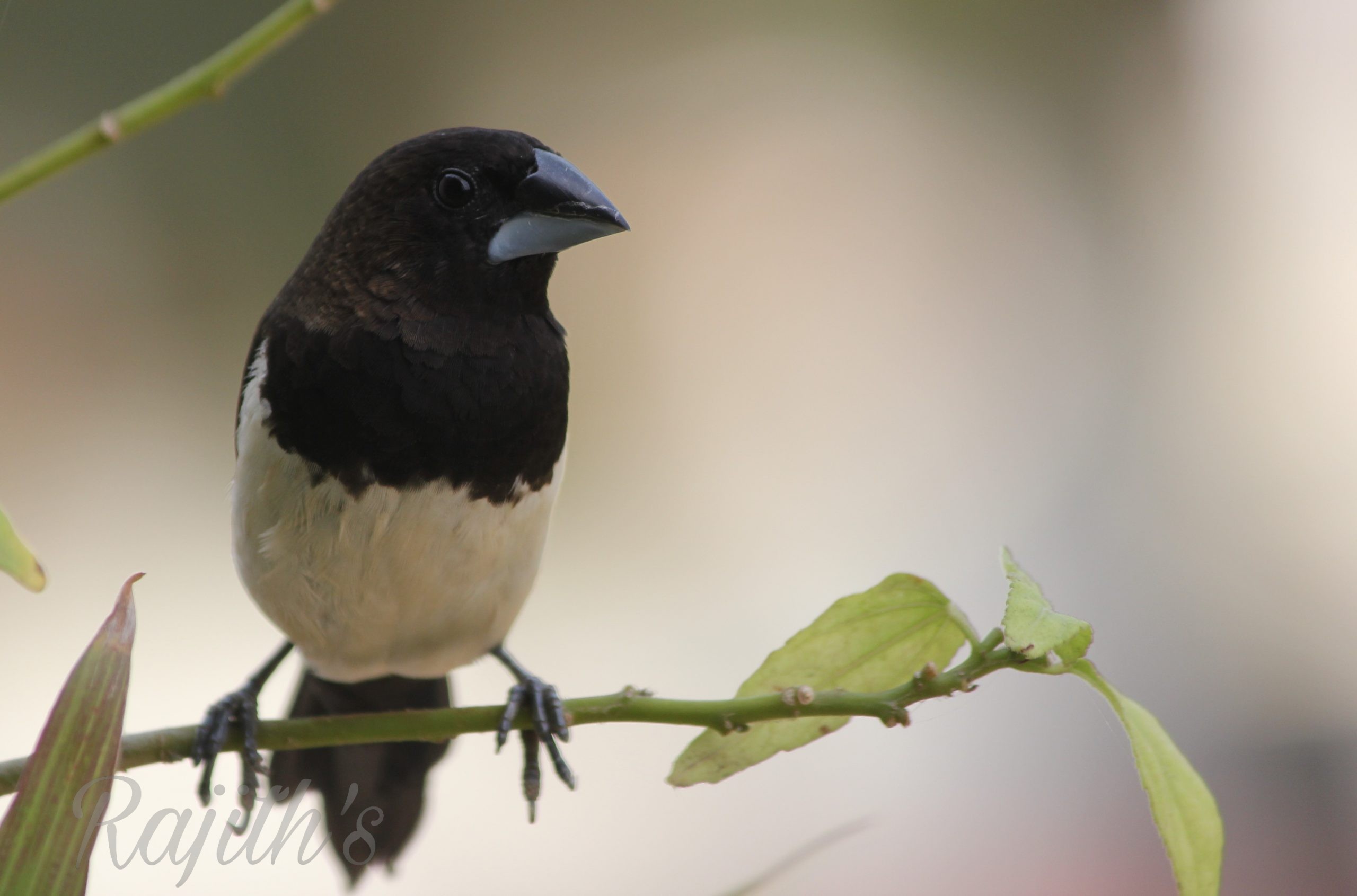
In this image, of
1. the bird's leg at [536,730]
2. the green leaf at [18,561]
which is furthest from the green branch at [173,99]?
the bird's leg at [536,730]

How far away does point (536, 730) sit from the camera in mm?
1238

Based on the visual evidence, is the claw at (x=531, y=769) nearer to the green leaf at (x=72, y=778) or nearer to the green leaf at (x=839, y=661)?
the green leaf at (x=839, y=661)

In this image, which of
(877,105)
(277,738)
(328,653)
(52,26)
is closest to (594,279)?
(877,105)

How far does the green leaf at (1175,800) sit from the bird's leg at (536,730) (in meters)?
0.63

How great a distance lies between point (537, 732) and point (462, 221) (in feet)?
1.76

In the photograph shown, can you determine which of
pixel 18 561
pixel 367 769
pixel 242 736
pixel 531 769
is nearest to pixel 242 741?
pixel 242 736

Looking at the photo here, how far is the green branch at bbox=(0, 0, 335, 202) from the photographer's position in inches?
22.0

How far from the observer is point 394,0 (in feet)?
13.5

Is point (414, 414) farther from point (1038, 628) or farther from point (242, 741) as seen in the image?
point (1038, 628)

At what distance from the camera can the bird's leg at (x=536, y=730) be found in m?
1.26

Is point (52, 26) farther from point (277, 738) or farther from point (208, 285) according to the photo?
point (277, 738)

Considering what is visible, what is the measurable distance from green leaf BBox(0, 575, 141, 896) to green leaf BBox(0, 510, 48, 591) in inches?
1.5

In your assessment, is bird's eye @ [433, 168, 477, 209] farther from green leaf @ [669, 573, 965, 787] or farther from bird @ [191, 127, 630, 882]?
green leaf @ [669, 573, 965, 787]

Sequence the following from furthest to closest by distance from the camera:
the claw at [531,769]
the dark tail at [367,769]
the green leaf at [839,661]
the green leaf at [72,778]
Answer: the dark tail at [367,769] → the claw at [531,769] → the green leaf at [839,661] → the green leaf at [72,778]
